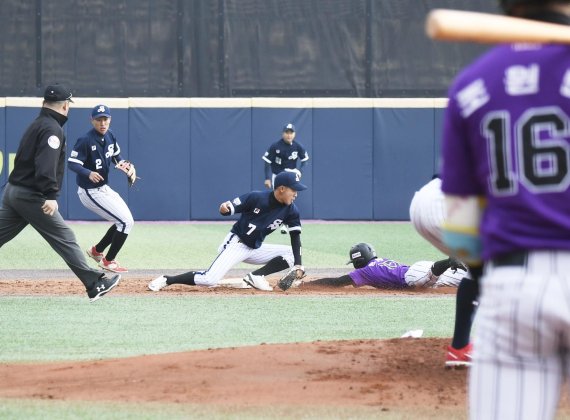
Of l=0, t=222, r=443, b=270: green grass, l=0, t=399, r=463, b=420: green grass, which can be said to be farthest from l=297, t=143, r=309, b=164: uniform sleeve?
l=0, t=399, r=463, b=420: green grass

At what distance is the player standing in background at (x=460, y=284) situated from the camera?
534 centimetres

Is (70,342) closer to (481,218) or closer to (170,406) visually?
(170,406)

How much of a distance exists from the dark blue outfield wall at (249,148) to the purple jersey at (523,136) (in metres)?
17.5

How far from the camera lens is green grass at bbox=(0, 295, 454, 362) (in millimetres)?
7215

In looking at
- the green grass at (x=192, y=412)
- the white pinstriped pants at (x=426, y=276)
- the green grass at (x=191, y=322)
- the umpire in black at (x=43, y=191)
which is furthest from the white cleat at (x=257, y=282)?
the green grass at (x=192, y=412)

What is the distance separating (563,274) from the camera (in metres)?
2.63

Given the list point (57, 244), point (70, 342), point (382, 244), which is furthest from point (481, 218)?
point (382, 244)

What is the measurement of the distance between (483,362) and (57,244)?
20.9 ft

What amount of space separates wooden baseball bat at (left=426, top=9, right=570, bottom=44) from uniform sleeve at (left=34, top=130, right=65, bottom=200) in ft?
20.7

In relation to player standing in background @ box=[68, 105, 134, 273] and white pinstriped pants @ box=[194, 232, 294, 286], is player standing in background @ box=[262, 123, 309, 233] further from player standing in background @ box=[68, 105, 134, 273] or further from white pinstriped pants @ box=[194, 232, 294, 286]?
white pinstriped pants @ box=[194, 232, 294, 286]

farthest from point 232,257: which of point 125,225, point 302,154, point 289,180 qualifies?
point 302,154

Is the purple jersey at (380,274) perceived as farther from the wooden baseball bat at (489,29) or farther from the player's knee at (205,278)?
the wooden baseball bat at (489,29)

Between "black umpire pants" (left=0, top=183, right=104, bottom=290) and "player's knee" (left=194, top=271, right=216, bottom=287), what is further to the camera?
"player's knee" (left=194, top=271, right=216, bottom=287)

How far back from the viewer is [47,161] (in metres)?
8.50
